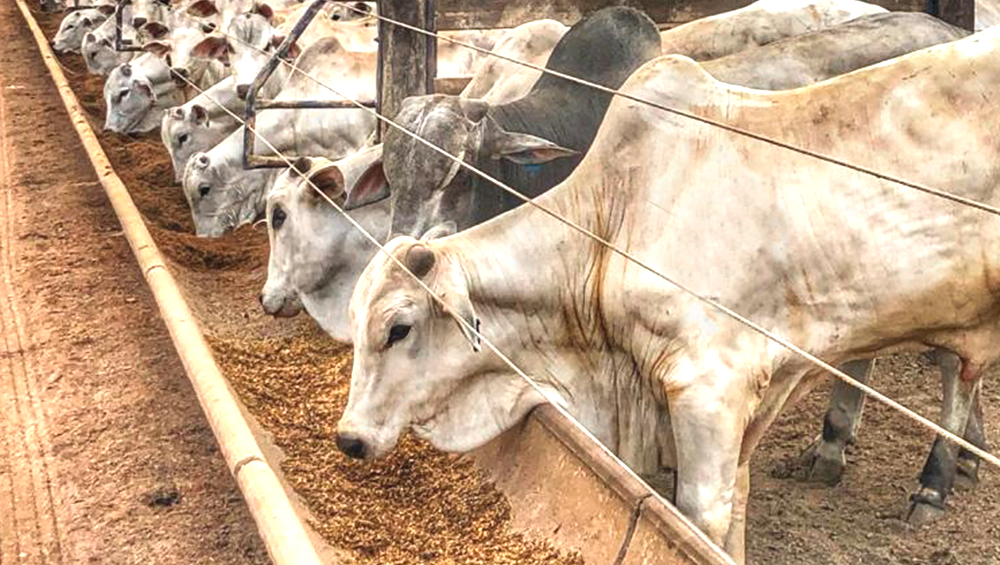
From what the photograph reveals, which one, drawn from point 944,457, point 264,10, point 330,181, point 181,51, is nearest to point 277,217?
point 330,181

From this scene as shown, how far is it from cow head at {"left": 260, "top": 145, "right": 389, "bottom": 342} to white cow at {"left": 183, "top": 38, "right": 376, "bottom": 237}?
69.8 inches

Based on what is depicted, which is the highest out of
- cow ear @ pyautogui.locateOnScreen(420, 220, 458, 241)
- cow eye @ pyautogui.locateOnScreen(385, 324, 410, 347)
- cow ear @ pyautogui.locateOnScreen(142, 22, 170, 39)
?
cow ear @ pyautogui.locateOnScreen(420, 220, 458, 241)

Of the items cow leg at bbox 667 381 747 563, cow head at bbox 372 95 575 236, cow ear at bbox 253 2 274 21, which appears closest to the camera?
cow leg at bbox 667 381 747 563

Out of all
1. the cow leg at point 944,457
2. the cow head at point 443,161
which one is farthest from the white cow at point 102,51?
the cow leg at point 944,457

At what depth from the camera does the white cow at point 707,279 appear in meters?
3.82

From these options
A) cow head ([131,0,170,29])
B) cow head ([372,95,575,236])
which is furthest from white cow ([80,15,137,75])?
cow head ([372,95,575,236])

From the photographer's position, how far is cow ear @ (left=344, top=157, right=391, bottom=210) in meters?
5.25

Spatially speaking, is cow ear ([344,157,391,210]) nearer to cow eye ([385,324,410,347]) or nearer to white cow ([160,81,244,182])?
cow eye ([385,324,410,347])

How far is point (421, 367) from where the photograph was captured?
3984mm

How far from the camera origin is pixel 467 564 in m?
3.89

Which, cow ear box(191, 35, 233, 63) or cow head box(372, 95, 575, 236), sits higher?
cow head box(372, 95, 575, 236)

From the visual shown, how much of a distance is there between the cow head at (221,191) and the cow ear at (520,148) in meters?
3.64

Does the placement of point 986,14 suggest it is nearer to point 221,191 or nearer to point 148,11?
point 221,191

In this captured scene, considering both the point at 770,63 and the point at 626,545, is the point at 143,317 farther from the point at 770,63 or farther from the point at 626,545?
the point at 626,545
